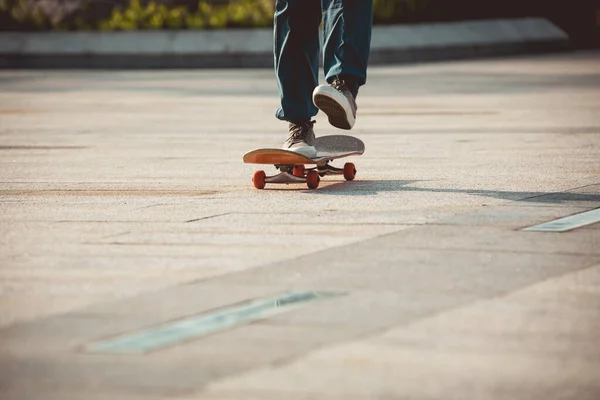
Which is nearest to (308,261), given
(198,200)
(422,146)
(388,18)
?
(198,200)

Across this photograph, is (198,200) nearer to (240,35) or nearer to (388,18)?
(240,35)

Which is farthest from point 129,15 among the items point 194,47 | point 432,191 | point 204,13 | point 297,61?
point 432,191

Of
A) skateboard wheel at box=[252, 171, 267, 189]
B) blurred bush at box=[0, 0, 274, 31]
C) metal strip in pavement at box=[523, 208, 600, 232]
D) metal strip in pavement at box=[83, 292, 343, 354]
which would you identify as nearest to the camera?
metal strip in pavement at box=[83, 292, 343, 354]

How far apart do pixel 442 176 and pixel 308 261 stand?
231cm

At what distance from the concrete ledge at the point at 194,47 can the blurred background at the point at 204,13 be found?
66 centimetres

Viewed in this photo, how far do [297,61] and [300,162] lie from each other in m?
0.54

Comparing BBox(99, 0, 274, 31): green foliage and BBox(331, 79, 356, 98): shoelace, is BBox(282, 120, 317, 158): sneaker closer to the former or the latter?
BBox(331, 79, 356, 98): shoelace

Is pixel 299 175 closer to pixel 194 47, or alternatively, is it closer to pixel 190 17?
pixel 194 47

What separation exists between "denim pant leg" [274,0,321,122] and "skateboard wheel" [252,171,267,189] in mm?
415

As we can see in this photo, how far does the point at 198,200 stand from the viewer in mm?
5340

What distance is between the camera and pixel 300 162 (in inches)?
224

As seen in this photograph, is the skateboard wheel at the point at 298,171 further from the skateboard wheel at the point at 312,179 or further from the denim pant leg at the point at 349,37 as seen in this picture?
the denim pant leg at the point at 349,37

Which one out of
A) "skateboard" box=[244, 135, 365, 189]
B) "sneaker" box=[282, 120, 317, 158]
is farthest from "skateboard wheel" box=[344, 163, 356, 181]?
"sneaker" box=[282, 120, 317, 158]

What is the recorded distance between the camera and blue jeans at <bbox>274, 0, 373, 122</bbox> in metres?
5.86
